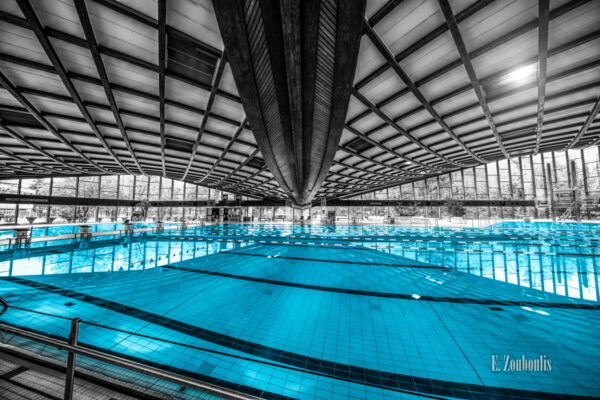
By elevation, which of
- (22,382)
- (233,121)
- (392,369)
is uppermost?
(233,121)

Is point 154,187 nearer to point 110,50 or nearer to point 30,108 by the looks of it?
point 30,108

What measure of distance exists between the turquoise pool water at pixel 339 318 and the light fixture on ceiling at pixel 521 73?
5297mm

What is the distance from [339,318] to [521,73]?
7.72 m

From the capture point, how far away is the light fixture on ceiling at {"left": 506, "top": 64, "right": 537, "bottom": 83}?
5.61m

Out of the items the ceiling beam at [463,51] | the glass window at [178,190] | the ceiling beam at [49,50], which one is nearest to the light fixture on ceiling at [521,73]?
the ceiling beam at [463,51]

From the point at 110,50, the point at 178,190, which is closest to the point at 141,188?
the point at 178,190

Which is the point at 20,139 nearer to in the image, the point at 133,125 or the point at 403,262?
the point at 133,125

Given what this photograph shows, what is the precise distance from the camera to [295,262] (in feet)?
24.6

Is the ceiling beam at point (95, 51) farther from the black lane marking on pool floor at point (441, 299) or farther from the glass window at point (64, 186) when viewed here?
the glass window at point (64, 186)

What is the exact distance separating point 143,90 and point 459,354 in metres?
8.53

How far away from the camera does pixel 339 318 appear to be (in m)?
3.54

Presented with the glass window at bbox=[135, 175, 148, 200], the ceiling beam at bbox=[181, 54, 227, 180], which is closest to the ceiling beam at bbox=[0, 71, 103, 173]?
the ceiling beam at bbox=[181, 54, 227, 180]

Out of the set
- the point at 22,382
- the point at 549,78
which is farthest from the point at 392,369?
the point at 549,78

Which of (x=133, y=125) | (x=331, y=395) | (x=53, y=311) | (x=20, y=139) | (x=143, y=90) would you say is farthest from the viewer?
(x=20, y=139)
